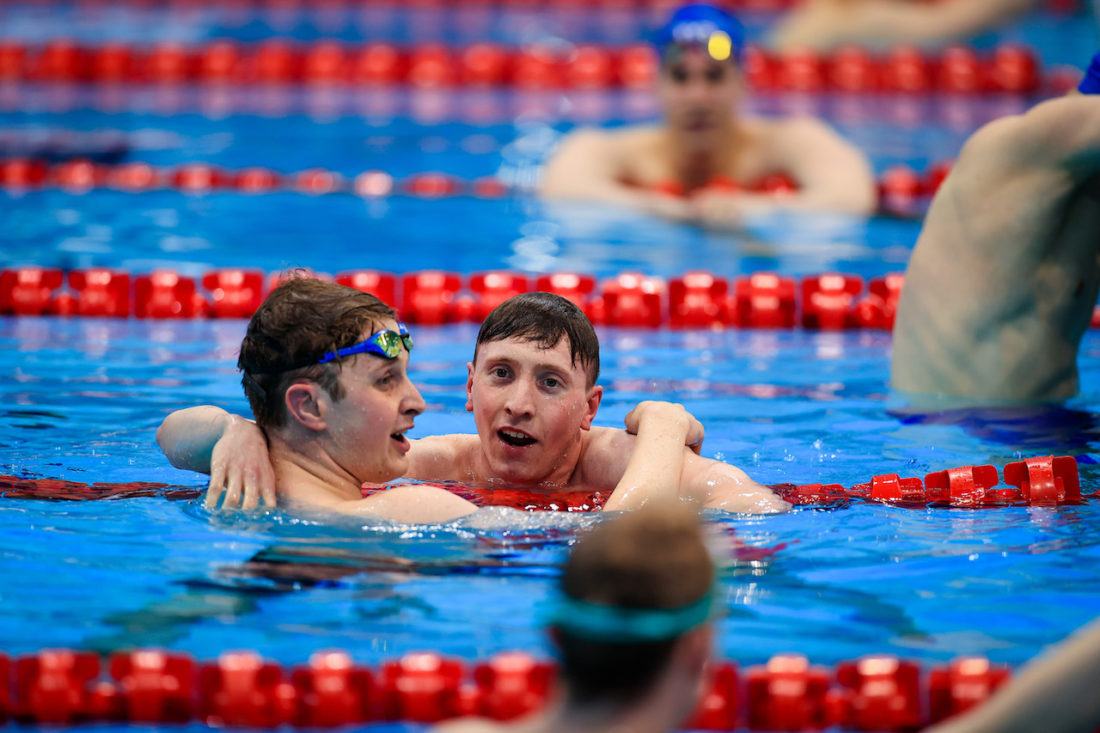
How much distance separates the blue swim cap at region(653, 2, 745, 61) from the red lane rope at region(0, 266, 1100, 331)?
158 cm

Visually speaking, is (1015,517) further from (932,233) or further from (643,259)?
(643,259)

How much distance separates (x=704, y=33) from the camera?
702 centimetres

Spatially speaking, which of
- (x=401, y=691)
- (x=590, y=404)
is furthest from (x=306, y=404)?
(x=401, y=691)

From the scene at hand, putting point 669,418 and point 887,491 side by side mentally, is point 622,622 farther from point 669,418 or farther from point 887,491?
point 887,491

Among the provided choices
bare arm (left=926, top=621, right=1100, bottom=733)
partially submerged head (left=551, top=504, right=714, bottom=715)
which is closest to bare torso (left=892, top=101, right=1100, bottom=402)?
bare arm (left=926, top=621, right=1100, bottom=733)

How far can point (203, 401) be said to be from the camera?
470 cm

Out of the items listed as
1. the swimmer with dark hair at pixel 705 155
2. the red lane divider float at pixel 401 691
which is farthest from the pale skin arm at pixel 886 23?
the red lane divider float at pixel 401 691

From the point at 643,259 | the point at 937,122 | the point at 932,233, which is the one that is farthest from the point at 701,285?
the point at 937,122

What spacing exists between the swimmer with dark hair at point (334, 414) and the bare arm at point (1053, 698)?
5.36ft

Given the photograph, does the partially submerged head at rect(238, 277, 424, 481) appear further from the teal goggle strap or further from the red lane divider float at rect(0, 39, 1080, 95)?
the red lane divider float at rect(0, 39, 1080, 95)

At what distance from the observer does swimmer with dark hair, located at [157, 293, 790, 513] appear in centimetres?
326

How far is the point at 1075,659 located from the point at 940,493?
2.06 meters

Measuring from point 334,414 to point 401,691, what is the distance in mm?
884

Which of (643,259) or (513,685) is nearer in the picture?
(513,685)
